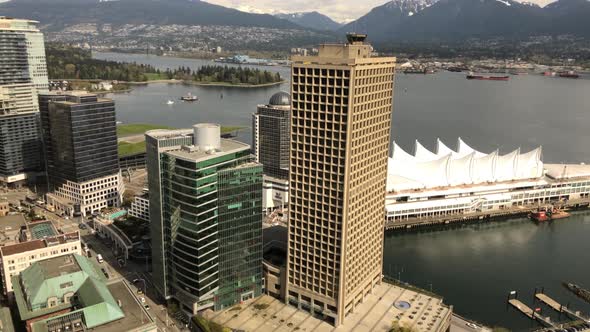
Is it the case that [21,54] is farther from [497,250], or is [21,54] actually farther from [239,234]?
[497,250]

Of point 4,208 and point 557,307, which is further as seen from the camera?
point 4,208

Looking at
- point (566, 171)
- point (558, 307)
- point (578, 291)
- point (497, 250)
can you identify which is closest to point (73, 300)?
point (558, 307)

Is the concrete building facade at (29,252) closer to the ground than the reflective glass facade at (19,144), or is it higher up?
closer to the ground

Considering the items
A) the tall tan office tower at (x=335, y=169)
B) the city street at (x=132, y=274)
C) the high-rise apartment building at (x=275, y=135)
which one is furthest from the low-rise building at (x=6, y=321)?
the high-rise apartment building at (x=275, y=135)

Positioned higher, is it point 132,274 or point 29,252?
point 29,252

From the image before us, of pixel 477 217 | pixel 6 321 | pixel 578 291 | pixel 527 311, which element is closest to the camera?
pixel 6 321

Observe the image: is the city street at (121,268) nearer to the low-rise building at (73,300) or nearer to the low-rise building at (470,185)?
the low-rise building at (73,300)

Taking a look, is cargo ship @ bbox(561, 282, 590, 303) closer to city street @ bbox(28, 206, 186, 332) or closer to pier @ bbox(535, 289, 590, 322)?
pier @ bbox(535, 289, 590, 322)
